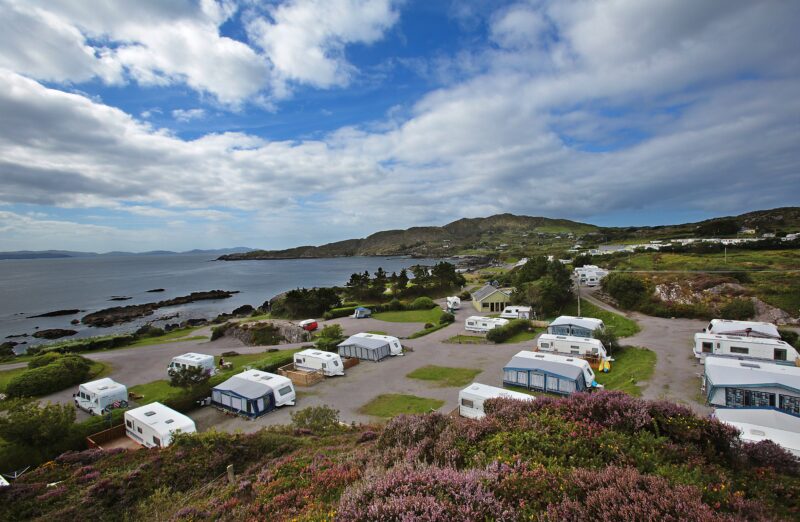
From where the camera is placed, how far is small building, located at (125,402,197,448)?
16.1 meters

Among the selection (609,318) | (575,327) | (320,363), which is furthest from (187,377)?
(609,318)

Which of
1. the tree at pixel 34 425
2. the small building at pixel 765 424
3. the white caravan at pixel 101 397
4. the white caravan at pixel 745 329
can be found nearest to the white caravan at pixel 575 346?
the white caravan at pixel 745 329

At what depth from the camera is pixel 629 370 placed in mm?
22203

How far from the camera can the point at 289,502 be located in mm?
6527

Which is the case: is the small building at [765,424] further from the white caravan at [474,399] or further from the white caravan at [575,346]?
the white caravan at [575,346]

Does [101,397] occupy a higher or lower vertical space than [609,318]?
→ lower

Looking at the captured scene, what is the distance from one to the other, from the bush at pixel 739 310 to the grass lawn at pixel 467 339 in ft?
70.9

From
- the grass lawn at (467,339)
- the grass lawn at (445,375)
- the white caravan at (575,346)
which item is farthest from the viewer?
the grass lawn at (467,339)

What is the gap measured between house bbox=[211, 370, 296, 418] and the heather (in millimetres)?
8502

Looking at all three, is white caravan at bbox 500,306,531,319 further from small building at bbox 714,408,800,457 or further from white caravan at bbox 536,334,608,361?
small building at bbox 714,408,800,457

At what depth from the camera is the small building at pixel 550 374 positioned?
64.6ft

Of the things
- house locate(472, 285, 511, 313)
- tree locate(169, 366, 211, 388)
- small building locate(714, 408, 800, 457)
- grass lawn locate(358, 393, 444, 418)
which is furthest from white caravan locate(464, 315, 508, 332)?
tree locate(169, 366, 211, 388)

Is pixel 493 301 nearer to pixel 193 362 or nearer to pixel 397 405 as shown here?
pixel 397 405

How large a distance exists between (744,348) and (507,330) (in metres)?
15.6
